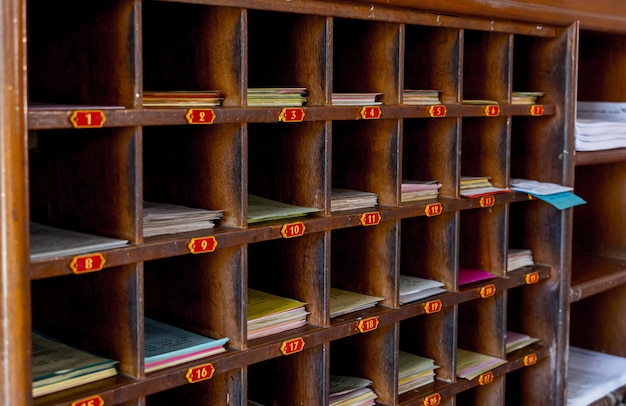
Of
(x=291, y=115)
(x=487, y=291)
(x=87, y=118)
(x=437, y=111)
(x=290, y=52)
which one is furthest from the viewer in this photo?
(x=487, y=291)

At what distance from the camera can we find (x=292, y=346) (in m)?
2.19

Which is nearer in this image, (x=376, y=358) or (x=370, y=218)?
(x=370, y=218)

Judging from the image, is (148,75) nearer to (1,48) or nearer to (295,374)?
(1,48)

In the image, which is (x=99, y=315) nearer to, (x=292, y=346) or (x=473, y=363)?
(x=292, y=346)

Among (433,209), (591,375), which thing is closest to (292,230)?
(433,209)

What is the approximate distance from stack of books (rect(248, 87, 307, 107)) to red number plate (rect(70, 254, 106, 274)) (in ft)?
1.82

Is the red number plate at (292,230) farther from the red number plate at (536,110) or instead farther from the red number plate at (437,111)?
the red number plate at (536,110)

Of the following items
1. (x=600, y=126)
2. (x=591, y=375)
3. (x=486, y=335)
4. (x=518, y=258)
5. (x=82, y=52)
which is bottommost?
(x=591, y=375)

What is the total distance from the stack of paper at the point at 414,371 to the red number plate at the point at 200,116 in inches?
41.9

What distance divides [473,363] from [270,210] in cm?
104

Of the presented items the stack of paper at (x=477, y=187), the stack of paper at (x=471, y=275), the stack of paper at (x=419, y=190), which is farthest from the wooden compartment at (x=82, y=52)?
the stack of paper at (x=471, y=275)

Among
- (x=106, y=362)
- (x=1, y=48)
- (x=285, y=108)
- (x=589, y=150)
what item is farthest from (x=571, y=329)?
(x=1, y=48)

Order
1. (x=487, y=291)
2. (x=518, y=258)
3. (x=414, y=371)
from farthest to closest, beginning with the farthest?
(x=518, y=258)
(x=487, y=291)
(x=414, y=371)

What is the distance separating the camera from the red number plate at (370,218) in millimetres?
2352
